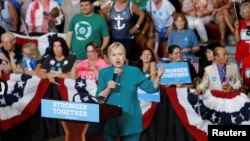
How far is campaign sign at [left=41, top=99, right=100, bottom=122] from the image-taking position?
8133mm

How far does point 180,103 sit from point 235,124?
76 centimetres

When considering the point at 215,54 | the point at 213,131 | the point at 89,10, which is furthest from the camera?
the point at 89,10

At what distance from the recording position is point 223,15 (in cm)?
1255

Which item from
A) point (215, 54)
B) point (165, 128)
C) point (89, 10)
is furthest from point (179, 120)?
point (89, 10)

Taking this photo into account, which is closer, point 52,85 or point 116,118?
point 116,118

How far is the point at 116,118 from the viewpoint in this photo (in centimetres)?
859

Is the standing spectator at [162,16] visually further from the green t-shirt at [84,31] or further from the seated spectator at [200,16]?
the green t-shirt at [84,31]

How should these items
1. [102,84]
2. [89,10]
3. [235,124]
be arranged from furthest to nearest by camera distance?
[89,10] < [235,124] < [102,84]

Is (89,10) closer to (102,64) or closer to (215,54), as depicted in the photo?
(102,64)

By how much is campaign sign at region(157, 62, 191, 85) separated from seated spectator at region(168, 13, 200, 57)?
182 cm

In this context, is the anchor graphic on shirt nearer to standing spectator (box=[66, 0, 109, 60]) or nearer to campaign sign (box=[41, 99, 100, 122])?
standing spectator (box=[66, 0, 109, 60])

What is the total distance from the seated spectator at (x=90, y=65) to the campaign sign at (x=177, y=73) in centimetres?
101

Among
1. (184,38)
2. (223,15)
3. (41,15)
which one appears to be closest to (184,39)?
(184,38)

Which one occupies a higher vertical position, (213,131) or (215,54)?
(215,54)
